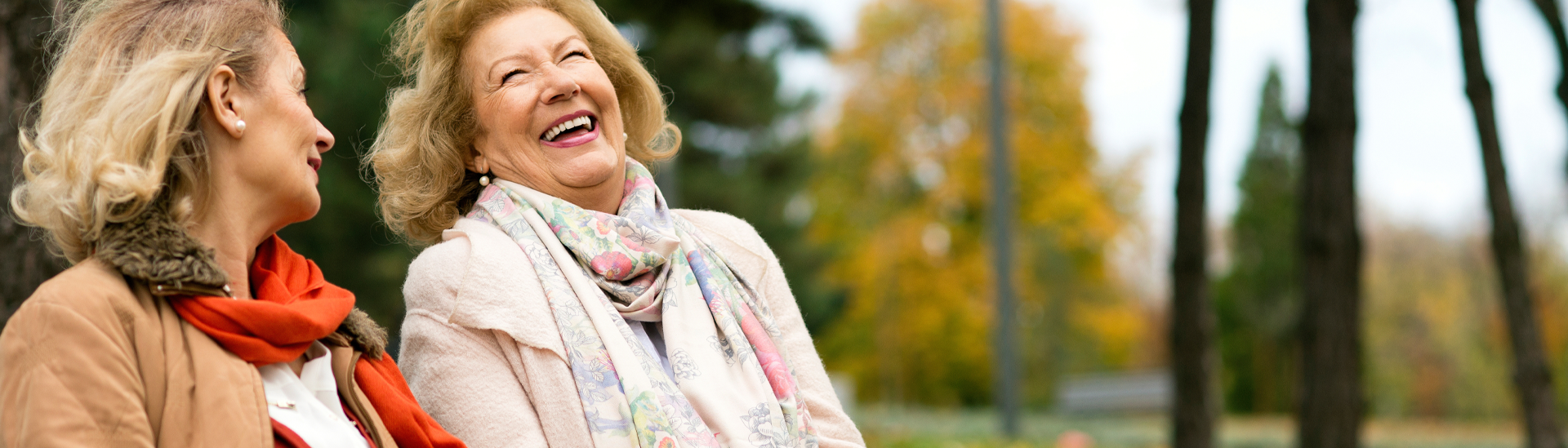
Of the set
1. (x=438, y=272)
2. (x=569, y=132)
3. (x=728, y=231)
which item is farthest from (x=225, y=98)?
(x=728, y=231)

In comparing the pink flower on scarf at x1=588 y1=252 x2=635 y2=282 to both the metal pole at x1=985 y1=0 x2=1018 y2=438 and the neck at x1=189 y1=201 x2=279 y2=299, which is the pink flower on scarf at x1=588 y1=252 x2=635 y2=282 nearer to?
the neck at x1=189 y1=201 x2=279 y2=299

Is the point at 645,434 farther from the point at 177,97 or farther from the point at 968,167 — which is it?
the point at 968,167

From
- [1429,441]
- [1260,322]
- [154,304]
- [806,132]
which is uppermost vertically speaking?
[154,304]

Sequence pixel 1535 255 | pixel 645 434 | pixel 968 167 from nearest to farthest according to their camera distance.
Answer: pixel 645 434 < pixel 1535 255 < pixel 968 167

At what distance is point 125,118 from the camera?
1.76 m

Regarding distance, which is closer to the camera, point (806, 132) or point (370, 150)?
point (370, 150)

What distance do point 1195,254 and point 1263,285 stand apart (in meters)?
16.1

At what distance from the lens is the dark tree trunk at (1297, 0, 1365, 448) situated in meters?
6.29

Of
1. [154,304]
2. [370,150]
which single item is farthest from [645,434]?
[370,150]

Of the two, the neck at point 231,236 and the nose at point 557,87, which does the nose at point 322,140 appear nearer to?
the neck at point 231,236

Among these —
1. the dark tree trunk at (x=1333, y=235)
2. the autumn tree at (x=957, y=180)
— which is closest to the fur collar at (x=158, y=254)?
the dark tree trunk at (x=1333, y=235)

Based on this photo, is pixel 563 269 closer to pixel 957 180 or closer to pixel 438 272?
pixel 438 272

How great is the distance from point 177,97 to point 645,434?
99 centimetres

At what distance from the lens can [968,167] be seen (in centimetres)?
2531
